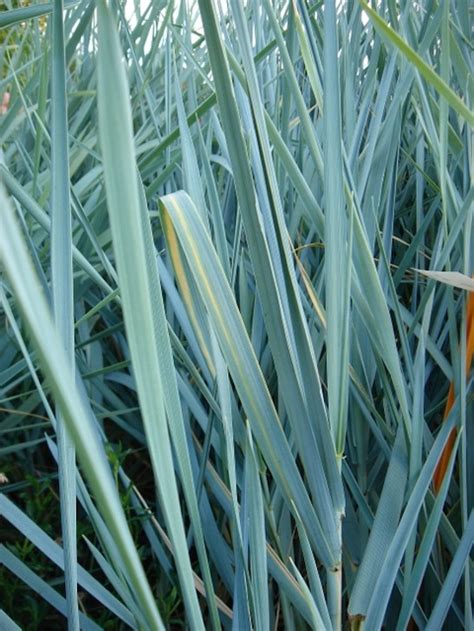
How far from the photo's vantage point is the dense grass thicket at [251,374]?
18 cm

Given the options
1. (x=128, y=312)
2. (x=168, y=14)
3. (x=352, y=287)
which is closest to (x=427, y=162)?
(x=168, y=14)

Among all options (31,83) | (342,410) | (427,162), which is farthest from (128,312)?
(31,83)

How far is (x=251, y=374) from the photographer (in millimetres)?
276

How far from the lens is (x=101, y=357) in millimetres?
632

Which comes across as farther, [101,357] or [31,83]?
[31,83]

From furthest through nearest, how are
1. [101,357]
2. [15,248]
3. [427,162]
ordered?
[427,162], [101,357], [15,248]

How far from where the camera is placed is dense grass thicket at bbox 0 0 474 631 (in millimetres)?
185

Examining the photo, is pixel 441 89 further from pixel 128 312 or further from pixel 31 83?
pixel 31 83

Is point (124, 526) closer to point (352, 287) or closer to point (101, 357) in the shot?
point (352, 287)

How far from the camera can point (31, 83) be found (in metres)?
0.83

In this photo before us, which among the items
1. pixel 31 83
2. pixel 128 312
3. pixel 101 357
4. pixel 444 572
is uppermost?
pixel 31 83

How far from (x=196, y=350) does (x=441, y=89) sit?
20 cm

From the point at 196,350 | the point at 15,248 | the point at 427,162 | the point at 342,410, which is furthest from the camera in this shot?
the point at 427,162

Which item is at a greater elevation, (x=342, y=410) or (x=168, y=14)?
(x=168, y=14)
